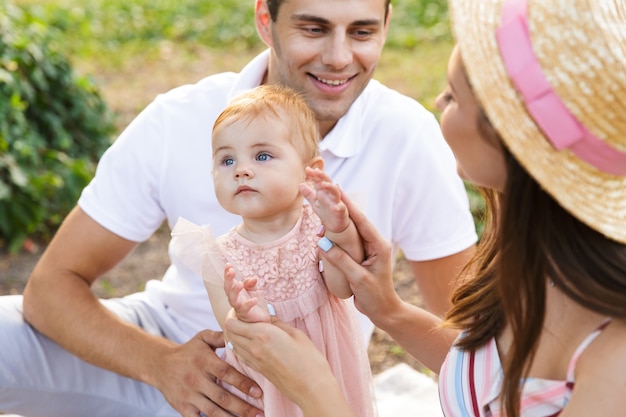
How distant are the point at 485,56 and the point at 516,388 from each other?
667mm

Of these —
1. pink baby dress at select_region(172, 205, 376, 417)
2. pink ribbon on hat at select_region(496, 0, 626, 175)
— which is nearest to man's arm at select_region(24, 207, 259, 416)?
pink baby dress at select_region(172, 205, 376, 417)

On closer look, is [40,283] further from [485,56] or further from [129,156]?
[485,56]

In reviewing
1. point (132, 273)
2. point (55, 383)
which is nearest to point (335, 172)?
point (55, 383)

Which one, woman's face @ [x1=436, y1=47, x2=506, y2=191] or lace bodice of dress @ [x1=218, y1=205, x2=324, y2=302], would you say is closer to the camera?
woman's face @ [x1=436, y1=47, x2=506, y2=191]

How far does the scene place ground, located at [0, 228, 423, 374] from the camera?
15.4 feet

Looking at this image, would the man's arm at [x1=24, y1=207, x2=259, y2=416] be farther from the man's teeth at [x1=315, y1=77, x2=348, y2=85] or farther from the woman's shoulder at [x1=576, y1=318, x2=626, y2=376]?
the woman's shoulder at [x1=576, y1=318, x2=626, y2=376]

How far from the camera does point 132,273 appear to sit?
4.98m

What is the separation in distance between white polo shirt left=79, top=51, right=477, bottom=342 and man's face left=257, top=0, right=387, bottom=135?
0.08 meters

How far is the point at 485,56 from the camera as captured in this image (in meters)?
1.72

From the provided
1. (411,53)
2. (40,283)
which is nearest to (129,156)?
(40,283)

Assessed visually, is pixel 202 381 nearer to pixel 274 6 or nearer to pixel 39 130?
pixel 274 6

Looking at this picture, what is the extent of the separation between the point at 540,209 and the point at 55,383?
1.80 meters

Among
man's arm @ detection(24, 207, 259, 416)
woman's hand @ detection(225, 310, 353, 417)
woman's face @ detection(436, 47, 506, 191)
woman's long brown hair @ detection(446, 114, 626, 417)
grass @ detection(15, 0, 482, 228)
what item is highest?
woman's face @ detection(436, 47, 506, 191)

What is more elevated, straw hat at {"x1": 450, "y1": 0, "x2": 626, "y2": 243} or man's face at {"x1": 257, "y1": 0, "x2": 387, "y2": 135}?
straw hat at {"x1": 450, "y1": 0, "x2": 626, "y2": 243}
